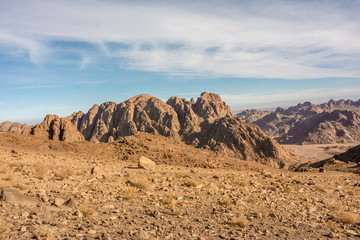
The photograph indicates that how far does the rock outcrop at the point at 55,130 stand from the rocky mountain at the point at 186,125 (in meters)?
65.3

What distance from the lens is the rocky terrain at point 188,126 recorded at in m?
112

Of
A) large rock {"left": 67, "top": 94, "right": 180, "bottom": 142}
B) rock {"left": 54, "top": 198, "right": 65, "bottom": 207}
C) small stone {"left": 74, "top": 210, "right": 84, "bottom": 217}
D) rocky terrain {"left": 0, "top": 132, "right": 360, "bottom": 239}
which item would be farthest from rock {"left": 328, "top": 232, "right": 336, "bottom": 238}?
large rock {"left": 67, "top": 94, "right": 180, "bottom": 142}

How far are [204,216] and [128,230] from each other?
3.11m

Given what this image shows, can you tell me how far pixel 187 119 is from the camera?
522ft

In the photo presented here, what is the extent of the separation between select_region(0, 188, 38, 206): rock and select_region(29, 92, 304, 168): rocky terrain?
91453 millimetres

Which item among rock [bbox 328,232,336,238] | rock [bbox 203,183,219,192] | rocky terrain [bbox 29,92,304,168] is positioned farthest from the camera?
rocky terrain [bbox 29,92,304,168]

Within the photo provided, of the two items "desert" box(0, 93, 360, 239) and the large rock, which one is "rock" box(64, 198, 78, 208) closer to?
"desert" box(0, 93, 360, 239)

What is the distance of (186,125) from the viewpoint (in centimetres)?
15550

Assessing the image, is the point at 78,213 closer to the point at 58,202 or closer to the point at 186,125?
the point at 58,202

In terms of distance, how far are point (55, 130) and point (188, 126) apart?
11316cm

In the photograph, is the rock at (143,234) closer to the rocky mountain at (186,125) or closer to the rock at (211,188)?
the rock at (211,188)

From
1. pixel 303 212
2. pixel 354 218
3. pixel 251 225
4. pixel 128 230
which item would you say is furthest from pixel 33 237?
pixel 354 218

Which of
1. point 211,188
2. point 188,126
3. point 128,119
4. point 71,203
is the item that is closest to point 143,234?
point 71,203

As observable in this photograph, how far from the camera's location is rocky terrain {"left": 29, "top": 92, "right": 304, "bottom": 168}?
111562mm
